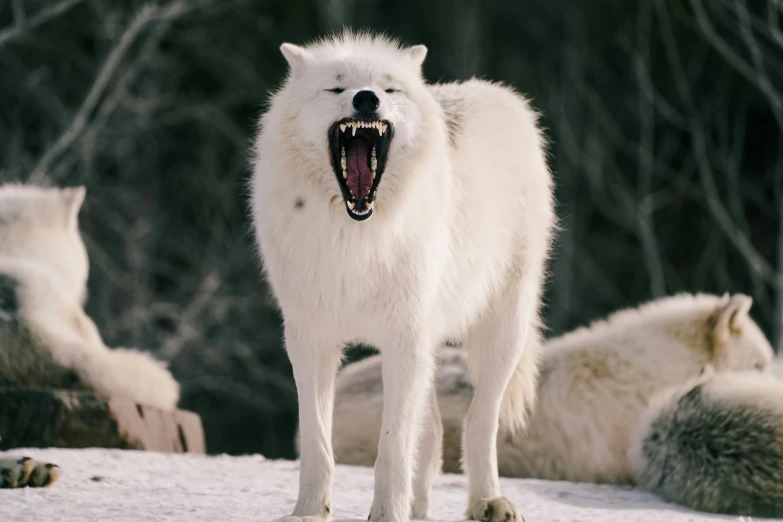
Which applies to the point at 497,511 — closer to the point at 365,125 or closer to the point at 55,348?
the point at 365,125

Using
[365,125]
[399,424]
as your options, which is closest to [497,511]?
[399,424]

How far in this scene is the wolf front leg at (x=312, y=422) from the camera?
377cm

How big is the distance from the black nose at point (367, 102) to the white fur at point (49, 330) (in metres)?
2.94

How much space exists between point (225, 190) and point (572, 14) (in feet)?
16.8

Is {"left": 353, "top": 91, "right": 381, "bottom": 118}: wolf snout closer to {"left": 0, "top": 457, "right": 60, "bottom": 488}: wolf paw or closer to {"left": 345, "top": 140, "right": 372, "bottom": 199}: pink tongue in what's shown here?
{"left": 345, "top": 140, "right": 372, "bottom": 199}: pink tongue

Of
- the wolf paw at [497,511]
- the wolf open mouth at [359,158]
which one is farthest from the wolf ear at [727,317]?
the wolf open mouth at [359,158]

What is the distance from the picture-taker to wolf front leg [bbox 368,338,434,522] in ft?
12.2

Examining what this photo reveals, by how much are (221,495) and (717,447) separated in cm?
223

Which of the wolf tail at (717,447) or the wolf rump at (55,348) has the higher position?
the wolf rump at (55,348)

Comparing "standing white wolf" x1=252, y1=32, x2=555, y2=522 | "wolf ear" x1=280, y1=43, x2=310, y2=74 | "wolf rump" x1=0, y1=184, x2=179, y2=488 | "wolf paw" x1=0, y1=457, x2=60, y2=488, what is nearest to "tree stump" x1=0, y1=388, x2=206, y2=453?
"wolf rump" x1=0, y1=184, x2=179, y2=488

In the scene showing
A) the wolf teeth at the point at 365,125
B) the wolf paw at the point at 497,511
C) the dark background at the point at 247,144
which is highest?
the dark background at the point at 247,144

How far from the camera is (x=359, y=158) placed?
3725 millimetres

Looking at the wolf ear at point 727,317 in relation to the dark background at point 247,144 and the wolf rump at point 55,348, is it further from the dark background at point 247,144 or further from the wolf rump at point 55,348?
the dark background at point 247,144

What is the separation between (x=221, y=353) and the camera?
42.3 ft
